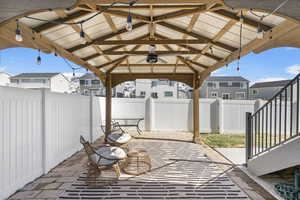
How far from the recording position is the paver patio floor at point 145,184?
3.88 m

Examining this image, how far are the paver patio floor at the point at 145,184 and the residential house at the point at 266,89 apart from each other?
25.5 metres

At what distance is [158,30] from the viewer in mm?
6469

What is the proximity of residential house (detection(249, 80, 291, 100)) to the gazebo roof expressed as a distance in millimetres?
22862

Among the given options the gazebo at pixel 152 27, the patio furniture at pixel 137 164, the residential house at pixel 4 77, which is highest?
the residential house at pixel 4 77

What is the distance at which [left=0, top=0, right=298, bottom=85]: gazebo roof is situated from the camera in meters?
3.81

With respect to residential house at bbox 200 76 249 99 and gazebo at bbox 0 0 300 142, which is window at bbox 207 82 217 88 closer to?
residential house at bbox 200 76 249 99

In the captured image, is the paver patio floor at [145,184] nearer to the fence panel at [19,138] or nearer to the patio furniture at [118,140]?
the fence panel at [19,138]

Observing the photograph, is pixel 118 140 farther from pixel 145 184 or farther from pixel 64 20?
pixel 64 20

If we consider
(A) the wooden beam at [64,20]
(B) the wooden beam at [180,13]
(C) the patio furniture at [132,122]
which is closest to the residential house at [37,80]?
(C) the patio furniture at [132,122]

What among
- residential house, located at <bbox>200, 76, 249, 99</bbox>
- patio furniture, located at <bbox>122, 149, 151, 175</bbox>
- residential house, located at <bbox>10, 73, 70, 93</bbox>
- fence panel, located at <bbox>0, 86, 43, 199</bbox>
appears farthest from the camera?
residential house, located at <bbox>10, 73, 70, 93</bbox>

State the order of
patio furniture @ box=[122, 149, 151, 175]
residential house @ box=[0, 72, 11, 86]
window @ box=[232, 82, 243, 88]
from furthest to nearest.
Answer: window @ box=[232, 82, 243, 88], residential house @ box=[0, 72, 11, 86], patio furniture @ box=[122, 149, 151, 175]

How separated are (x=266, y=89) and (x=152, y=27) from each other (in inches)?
1079

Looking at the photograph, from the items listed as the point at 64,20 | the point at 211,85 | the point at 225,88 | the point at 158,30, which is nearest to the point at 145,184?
the point at 64,20

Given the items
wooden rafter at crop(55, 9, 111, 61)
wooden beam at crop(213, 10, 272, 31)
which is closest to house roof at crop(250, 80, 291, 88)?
wooden rafter at crop(55, 9, 111, 61)
